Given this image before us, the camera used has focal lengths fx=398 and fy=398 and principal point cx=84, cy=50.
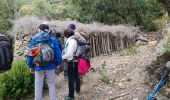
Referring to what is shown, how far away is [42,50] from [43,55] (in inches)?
3.8

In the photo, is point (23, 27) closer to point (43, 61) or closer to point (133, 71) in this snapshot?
point (133, 71)

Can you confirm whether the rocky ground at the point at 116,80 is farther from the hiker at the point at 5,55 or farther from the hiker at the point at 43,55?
the hiker at the point at 5,55

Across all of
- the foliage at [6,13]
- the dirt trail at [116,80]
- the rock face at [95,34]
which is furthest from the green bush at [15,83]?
the foliage at [6,13]

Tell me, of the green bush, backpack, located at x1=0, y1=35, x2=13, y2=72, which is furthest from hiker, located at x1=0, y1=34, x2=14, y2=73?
the green bush

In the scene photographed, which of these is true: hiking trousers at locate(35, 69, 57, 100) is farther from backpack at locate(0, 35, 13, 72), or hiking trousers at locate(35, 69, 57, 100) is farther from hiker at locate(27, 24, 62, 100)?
backpack at locate(0, 35, 13, 72)

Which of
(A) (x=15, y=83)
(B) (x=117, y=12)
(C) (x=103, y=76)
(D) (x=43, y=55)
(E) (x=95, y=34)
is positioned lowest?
(A) (x=15, y=83)

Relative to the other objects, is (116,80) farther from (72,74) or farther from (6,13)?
(6,13)

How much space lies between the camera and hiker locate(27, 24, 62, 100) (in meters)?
7.05

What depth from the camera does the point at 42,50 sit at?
23.1 ft

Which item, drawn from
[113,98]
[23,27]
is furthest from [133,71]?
[23,27]

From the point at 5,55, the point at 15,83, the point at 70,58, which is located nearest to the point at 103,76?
the point at 70,58

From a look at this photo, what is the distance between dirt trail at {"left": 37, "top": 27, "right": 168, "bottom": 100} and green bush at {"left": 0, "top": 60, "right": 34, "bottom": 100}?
1.67ft

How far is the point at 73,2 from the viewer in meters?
14.7

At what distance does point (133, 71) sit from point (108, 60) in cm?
178
